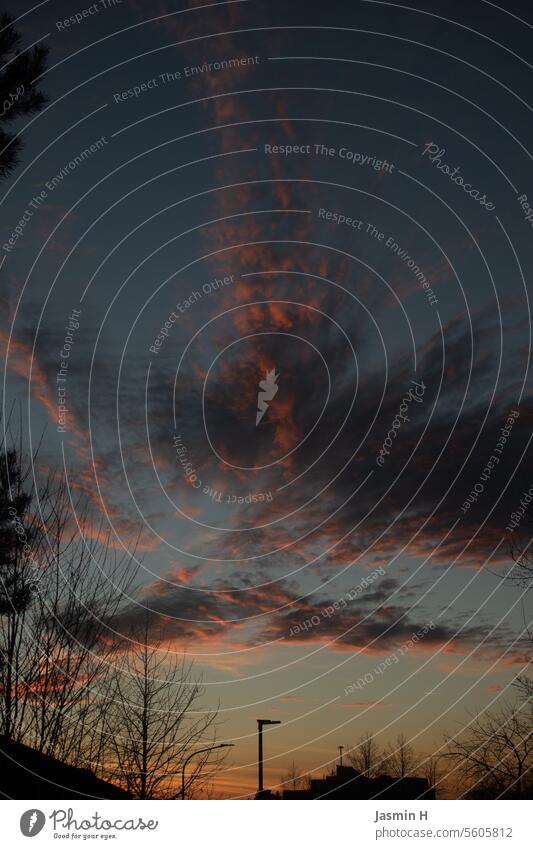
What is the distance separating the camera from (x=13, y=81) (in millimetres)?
14328

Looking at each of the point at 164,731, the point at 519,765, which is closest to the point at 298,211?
the point at 519,765

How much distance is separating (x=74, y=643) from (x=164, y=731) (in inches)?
469

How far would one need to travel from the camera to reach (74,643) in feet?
66.4
